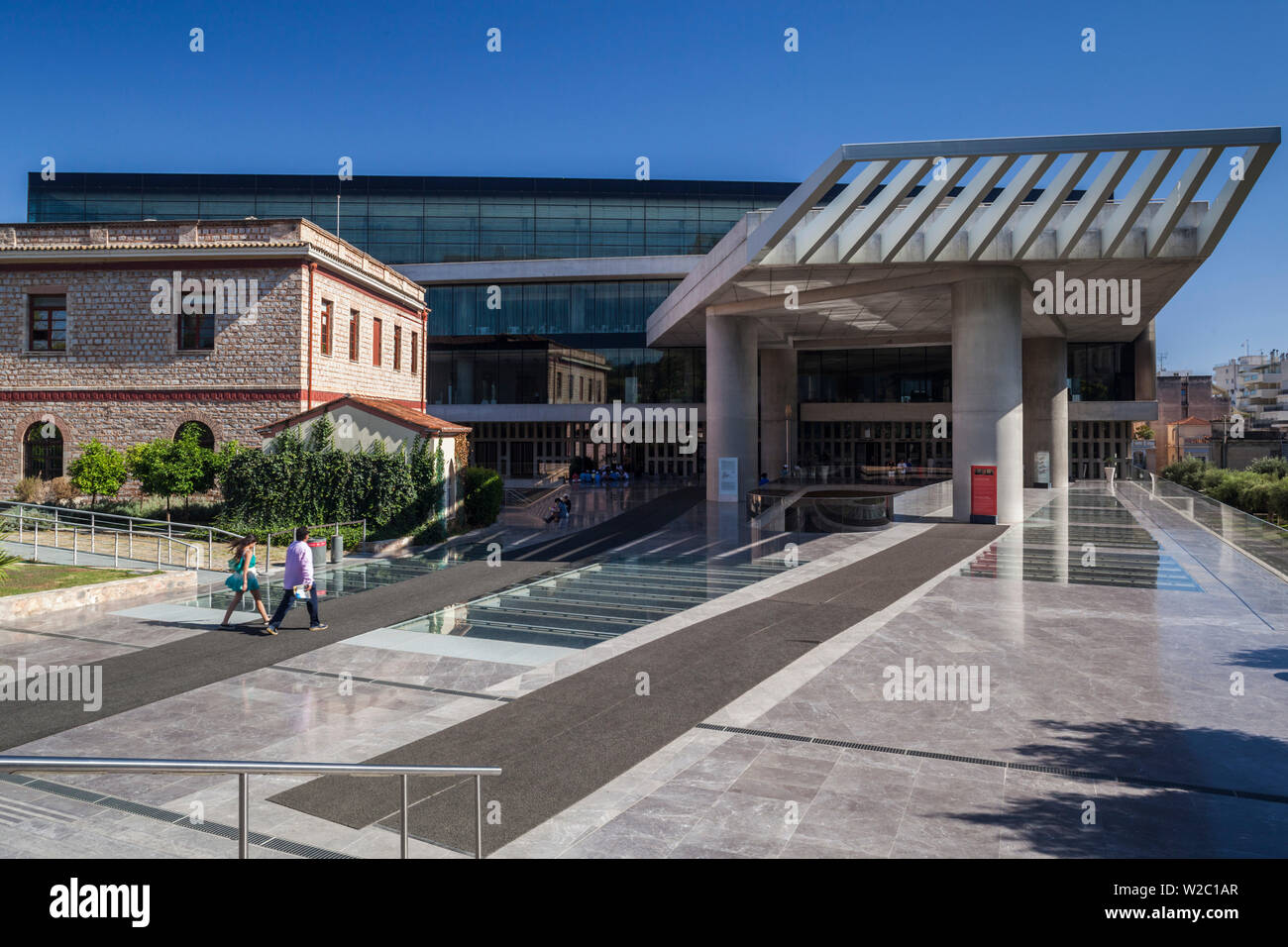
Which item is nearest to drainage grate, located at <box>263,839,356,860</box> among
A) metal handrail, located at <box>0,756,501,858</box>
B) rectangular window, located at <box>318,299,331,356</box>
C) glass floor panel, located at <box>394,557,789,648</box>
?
metal handrail, located at <box>0,756,501,858</box>

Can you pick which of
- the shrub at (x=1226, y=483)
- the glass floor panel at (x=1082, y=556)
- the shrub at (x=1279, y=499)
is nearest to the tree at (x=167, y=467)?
the glass floor panel at (x=1082, y=556)

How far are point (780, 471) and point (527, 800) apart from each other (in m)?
46.7

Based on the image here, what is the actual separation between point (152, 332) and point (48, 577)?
42.5ft

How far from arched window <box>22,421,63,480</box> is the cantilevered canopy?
75.5 ft

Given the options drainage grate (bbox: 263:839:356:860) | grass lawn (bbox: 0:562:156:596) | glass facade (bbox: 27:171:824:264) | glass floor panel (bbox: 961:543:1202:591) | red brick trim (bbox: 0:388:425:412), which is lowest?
drainage grate (bbox: 263:839:356:860)

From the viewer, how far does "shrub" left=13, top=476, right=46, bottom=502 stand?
26.4 metres

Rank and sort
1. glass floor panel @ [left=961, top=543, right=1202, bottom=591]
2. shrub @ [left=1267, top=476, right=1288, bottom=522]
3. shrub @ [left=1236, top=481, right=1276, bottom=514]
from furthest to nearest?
shrub @ [left=1236, top=481, right=1276, bottom=514]
shrub @ [left=1267, top=476, right=1288, bottom=522]
glass floor panel @ [left=961, top=543, right=1202, bottom=591]

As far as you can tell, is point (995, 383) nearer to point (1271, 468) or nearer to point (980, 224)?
point (980, 224)

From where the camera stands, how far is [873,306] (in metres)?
37.6

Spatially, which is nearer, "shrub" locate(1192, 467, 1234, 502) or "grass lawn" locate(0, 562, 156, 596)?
"grass lawn" locate(0, 562, 156, 596)

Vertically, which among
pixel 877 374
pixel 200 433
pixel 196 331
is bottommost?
pixel 200 433

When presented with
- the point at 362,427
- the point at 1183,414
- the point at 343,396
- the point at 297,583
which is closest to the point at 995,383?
the point at 362,427

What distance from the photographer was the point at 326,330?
28.0 metres

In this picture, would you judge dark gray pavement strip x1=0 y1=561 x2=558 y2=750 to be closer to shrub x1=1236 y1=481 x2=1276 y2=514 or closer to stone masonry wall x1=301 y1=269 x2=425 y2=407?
stone masonry wall x1=301 y1=269 x2=425 y2=407
